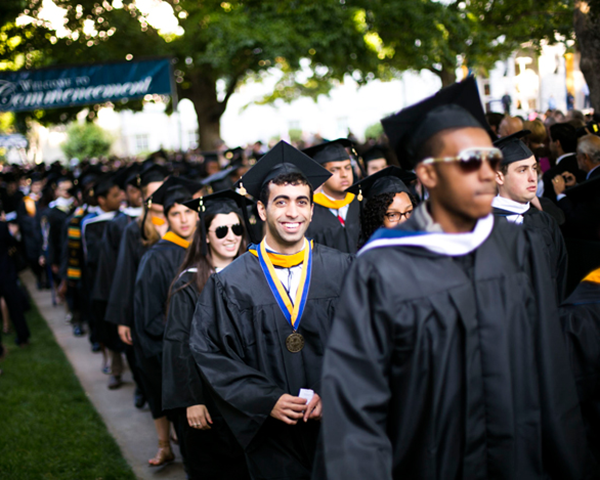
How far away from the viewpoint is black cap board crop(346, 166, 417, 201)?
4.12 metres

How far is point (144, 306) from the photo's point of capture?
4.89 meters

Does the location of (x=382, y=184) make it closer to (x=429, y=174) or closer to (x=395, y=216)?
(x=395, y=216)

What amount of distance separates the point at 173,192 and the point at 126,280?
1141mm

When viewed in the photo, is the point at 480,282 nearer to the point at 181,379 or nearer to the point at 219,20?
the point at 181,379

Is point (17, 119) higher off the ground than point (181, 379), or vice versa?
point (17, 119)

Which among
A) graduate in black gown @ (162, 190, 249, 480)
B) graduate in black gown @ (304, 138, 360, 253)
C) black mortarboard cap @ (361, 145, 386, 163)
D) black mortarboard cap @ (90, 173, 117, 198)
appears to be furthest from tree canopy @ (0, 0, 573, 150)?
graduate in black gown @ (162, 190, 249, 480)

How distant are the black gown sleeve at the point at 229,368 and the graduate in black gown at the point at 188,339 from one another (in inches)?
30.5

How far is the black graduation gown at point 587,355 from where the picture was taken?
247 centimetres

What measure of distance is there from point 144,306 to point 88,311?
12.8 ft

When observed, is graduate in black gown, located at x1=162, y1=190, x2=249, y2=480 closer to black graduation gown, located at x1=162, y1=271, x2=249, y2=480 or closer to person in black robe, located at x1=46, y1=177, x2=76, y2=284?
black graduation gown, located at x1=162, y1=271, x2=249, y2=480

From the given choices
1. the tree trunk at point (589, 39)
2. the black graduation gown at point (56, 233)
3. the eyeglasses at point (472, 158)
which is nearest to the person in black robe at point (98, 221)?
the black graduation gown at point (56, 233)

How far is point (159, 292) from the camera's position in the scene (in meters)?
4.93

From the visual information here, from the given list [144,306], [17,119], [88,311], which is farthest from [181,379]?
[17,119]

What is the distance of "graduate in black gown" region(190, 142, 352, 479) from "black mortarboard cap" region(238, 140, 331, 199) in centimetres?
7
